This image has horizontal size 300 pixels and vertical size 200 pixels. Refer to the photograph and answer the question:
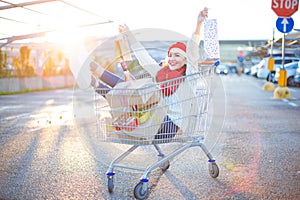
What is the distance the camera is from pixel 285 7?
10.3 m

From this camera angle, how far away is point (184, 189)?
11.1ft

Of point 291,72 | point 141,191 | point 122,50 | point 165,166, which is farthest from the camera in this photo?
point 291,72

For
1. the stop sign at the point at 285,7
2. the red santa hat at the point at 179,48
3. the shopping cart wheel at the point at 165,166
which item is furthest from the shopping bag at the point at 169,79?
the stop sign at the point at 285,7

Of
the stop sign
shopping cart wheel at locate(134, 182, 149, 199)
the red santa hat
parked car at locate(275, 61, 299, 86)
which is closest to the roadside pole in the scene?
the stop sign

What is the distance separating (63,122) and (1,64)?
13403 millimetres

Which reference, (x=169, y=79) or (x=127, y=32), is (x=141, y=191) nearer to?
(x=169, y=79)

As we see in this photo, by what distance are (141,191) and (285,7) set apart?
8.68 m

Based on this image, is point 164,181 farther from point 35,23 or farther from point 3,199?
point 35,23

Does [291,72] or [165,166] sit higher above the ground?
[291,72]

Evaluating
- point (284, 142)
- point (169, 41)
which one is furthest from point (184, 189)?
point (284, 142)

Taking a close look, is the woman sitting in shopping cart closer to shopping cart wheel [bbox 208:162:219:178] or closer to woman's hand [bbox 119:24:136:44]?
woman's hand [bbox 119:24:136:44]

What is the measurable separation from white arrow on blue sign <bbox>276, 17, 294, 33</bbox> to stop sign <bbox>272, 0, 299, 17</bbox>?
4.6 inches

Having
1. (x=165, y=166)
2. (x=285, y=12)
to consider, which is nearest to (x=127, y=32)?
(x=165, y=166)

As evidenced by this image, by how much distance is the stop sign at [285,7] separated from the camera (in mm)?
10266
